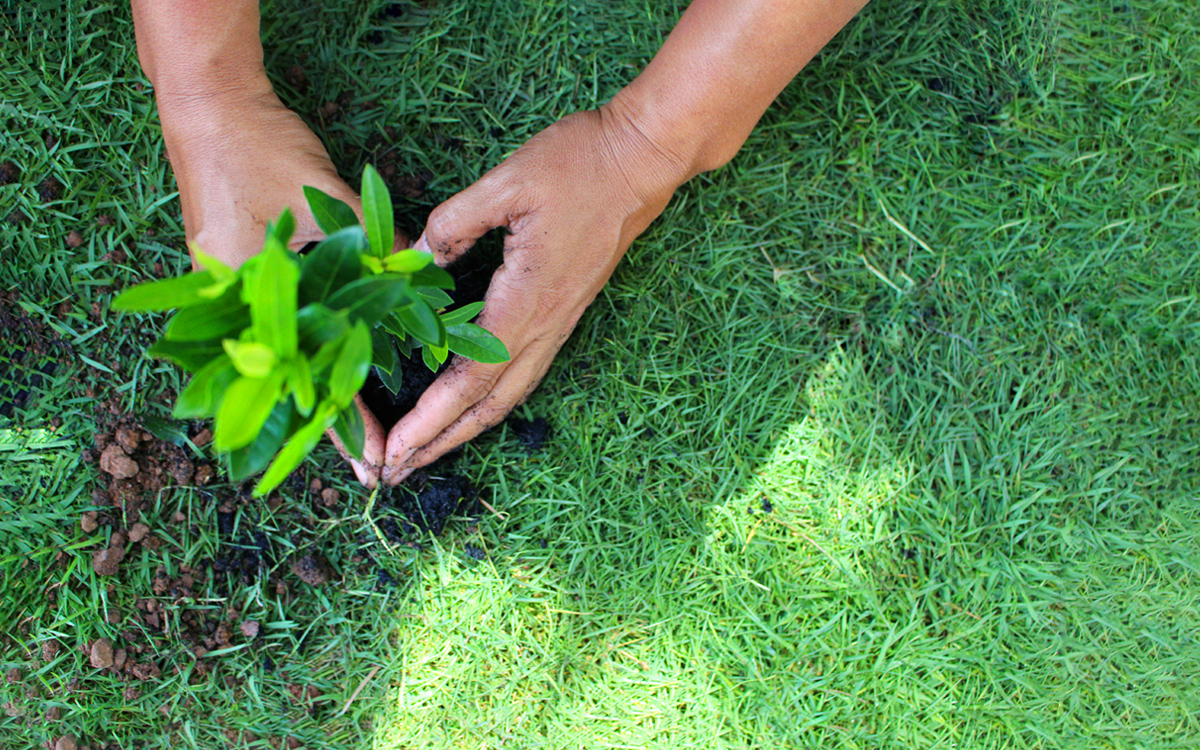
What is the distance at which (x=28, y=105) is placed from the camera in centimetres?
191

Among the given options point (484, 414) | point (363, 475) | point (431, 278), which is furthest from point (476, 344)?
point (363, 475)

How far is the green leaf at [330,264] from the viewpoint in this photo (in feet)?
3.24

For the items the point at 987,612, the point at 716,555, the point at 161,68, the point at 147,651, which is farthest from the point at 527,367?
the point at 987,612

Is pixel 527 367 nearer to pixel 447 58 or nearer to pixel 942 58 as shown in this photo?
pixel 447 58

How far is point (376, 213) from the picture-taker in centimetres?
115

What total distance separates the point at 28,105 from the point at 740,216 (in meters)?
2.08

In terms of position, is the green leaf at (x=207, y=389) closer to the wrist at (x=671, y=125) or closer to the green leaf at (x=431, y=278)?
the green leaf at (x=431, y=278)

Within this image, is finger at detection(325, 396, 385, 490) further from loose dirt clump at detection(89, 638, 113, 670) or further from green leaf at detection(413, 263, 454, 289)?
loose dirt clump at detection(89, 638, 113, 670)

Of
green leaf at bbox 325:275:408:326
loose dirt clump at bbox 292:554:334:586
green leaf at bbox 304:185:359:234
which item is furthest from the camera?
loose dirt clump at bbox 292:554:334:586

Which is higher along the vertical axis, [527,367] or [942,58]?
[527,367]

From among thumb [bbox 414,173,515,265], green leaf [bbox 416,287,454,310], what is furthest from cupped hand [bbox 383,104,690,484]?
green leaf [bbox 416,287,454,310]

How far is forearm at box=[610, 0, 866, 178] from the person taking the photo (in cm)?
161

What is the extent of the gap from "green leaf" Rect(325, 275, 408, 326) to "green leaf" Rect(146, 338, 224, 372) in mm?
207

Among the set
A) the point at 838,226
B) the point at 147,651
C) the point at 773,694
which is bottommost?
the point at 773,694
